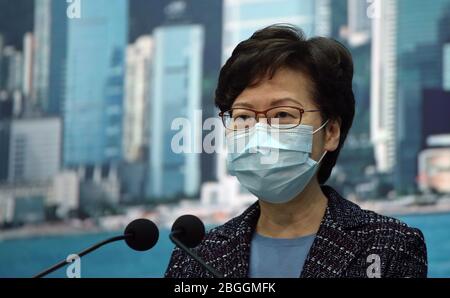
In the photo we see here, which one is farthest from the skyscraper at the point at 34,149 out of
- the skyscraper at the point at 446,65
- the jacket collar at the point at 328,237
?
the jacket collar at the point at 328,237

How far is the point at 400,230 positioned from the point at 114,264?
176 cm

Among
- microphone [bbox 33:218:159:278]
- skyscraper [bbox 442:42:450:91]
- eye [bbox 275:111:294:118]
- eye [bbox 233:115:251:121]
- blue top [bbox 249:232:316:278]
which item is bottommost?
blue top [bbox 249:232:316:278]

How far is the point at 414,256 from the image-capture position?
1.52 metres

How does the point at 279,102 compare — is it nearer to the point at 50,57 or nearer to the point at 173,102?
the point at 173,102

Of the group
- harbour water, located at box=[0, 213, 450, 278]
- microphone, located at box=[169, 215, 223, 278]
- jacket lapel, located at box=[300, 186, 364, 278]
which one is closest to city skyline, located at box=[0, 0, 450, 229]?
harbour water, located at box=[0, 213, 450, 278]

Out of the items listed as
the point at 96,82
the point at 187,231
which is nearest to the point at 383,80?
the point at 96,82

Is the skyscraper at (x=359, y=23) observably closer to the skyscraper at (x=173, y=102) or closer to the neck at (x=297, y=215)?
the skyscraper at (x=173, y=102)

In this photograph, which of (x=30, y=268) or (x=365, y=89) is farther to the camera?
(x=30, y=268)

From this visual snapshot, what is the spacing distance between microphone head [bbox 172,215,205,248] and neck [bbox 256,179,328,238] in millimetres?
229

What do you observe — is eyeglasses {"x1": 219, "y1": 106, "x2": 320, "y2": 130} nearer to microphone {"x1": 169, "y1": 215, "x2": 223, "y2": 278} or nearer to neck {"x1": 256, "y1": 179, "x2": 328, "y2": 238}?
neck {"x1": 256, "y1": 179, "x2": 328, "y2": 238}

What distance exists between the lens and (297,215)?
1.64m

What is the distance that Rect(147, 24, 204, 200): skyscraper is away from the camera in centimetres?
319
